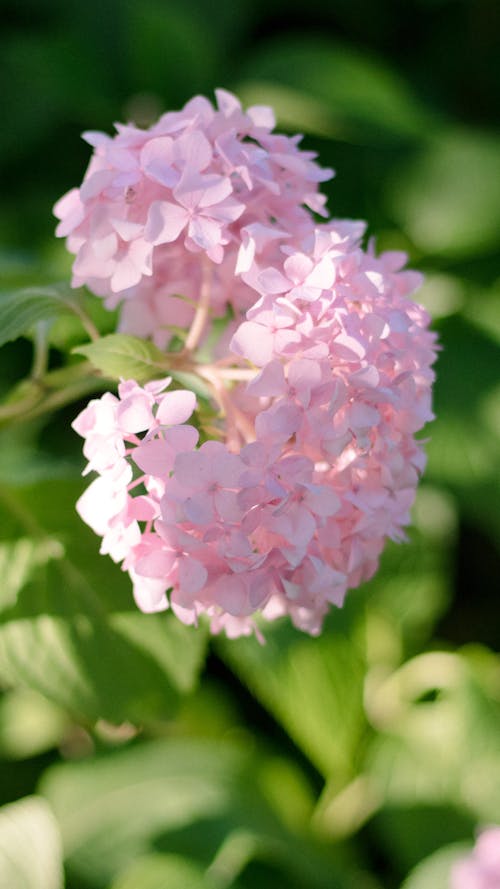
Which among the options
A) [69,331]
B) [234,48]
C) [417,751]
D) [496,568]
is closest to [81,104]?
[234,48]

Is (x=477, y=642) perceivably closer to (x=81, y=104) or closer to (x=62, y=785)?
(x=62, y=785)

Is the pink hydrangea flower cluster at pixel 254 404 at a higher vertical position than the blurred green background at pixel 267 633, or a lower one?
higher

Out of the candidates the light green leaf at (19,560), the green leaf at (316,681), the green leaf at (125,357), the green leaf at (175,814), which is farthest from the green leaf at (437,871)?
the green leaf at (125,357)

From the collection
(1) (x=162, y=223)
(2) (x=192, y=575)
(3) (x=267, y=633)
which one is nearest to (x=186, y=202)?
(1) (x=162, y=223)

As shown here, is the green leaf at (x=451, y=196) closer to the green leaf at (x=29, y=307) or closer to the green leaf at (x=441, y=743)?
the green leaf at (x=441, y=743)

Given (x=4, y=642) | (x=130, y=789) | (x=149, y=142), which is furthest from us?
(x=130, y=789)

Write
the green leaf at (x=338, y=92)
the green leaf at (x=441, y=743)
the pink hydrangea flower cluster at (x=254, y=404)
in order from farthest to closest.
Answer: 1. the green leaf at (x=338, y=92)
2. the green leaf at (x=441, y=743)
3. the pink hydrangea flower cluster at (x=254, y=404)

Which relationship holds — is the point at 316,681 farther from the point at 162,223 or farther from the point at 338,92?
the point at 338,92
